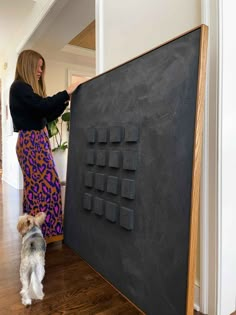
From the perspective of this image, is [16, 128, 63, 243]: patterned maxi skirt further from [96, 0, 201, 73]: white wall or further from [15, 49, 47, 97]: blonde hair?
[96, 0, 201, 73]: white wall

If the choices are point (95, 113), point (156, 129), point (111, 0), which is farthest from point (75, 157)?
point (111, 0)

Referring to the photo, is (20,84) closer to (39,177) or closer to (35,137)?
(35,137)

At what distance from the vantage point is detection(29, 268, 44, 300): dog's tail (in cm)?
136

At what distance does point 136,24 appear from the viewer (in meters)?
1.64

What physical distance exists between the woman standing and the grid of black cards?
40cm

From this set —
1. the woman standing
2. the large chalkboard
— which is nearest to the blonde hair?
the woman standing

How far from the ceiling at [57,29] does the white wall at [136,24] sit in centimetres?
128

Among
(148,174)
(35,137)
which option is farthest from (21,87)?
(148,174)

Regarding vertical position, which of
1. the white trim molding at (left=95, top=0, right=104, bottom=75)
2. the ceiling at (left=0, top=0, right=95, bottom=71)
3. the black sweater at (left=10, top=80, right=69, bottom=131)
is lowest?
the black sweater at (left=10, top=80, right=69, bottom=131)

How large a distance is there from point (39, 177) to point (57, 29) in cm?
298

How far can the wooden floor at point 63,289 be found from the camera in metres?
1.30

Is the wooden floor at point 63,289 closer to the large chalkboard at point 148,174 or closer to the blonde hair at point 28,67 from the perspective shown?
the large chalkboard at point 148,174

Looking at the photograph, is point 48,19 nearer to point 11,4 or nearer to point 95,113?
point 11,4

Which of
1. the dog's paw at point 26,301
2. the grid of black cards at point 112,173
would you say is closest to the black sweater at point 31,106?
the grid of black cards at point 112,173
